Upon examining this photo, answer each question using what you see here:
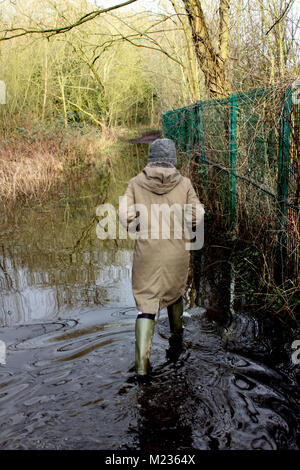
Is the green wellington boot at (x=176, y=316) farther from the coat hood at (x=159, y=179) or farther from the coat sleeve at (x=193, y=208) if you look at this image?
the coat hood at (x=159, y=179)

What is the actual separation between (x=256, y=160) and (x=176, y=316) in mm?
2538

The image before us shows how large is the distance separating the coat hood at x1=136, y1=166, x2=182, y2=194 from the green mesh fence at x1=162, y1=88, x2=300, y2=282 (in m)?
1.26

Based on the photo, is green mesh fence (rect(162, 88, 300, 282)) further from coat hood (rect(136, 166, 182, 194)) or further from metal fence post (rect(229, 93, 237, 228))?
coat hood (rect(136, 166, 182, 194))

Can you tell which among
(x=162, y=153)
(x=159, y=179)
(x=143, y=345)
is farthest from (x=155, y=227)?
(x=143, y=345)

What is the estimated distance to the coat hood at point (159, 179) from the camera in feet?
9.98

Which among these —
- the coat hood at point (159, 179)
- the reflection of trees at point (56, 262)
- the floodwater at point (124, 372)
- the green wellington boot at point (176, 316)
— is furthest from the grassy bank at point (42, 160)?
the coat hood at point (159, 179)

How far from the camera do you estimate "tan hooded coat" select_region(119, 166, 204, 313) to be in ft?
10.2

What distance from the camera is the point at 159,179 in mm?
3068

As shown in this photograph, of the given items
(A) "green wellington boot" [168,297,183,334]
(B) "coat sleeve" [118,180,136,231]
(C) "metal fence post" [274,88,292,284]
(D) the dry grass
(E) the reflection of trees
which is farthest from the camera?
(D) the dry grass

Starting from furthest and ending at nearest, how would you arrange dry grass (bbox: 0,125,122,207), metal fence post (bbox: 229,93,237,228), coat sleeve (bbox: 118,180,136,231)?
dry grass (bbox: 0,125,122,207)
metal fence post (bbox: 229,93,237,228)
coat sleeve (bbox: 118,180,136,231)

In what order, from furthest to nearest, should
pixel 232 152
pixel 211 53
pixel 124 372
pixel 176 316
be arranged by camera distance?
pixel 211 53
pixel 232 152
pixel 176 316
pixel 124 372

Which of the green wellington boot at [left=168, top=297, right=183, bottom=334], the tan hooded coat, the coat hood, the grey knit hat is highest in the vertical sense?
the grey knit hat

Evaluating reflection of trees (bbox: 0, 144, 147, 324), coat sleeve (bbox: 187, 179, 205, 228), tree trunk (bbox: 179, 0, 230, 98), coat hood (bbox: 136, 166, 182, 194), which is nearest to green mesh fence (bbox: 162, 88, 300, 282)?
tree trunk (bbox: 179, 0, 230, 98)

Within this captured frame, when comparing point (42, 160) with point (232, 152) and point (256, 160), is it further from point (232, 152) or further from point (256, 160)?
point (256, 160)
